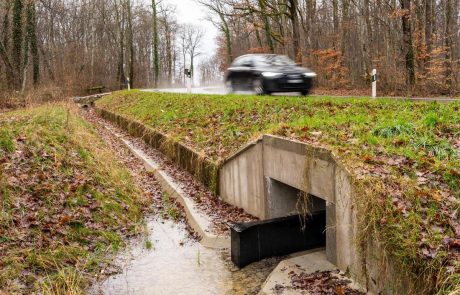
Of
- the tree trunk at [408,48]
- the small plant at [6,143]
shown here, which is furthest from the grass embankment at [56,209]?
the tree trunk at [408,48]

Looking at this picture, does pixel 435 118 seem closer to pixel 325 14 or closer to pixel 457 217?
pixel 457 217

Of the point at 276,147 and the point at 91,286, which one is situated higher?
the point at 276,147

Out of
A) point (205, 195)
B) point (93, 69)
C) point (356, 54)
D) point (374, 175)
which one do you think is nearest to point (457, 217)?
point (374, 175)

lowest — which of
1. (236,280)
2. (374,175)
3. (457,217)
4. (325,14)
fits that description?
(236,280)

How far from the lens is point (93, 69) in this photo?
43.1 m

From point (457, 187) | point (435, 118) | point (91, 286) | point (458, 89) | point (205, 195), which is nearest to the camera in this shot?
point (457, 187)

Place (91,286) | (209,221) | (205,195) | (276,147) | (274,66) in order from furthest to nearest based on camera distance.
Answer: (274,66) → (205,195) → (209,221) → (276,147) → (91,286)

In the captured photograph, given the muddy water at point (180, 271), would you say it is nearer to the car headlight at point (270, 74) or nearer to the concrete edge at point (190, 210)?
the concrete edge at point (190, 210)

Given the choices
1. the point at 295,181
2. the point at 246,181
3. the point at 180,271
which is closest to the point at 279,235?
the point at 295,181

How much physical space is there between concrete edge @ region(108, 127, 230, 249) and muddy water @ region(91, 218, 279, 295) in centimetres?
18

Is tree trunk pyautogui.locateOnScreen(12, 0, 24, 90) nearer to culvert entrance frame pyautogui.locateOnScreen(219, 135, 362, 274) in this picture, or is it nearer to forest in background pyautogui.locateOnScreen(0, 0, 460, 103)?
forest in background pyautogui.locateOnScreen(0, 0, 460, 103)

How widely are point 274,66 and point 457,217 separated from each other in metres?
11.1

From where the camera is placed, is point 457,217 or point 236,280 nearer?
point 457,217

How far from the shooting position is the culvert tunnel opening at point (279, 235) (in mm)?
7137
